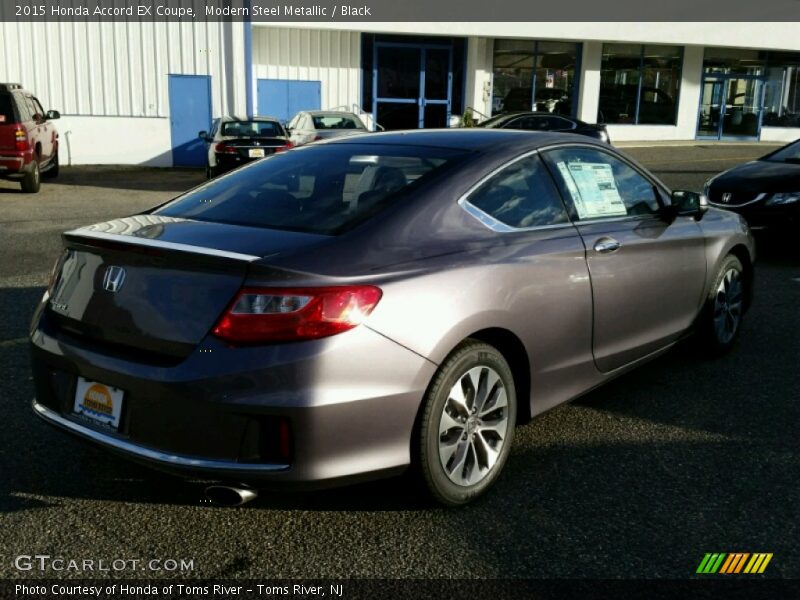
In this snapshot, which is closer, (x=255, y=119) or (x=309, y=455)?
(x=309, y=455)

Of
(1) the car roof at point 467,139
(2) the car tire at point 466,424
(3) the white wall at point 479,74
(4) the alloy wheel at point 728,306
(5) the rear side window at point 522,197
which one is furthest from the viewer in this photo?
(3) the white wall at point 479,74

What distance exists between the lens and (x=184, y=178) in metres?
20.0

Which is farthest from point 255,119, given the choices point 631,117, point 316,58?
point 631,117

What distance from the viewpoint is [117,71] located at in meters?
21.4

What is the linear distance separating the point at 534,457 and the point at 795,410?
171cm

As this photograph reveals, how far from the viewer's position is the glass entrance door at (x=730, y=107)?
30688mm

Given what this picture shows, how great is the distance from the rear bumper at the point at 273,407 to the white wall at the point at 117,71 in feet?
65.4

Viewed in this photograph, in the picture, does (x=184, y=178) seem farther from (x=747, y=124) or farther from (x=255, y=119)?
(x=747, y=124)

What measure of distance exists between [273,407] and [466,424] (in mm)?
914

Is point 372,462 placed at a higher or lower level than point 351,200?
lower

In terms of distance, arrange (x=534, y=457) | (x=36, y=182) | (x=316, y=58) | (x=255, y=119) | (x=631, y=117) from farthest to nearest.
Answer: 1. (x=631, y=117)
2. (x=316, y=58)
3. (x=255, y=119)
4. (x=36, y=182)
5. (x=534, y=457)

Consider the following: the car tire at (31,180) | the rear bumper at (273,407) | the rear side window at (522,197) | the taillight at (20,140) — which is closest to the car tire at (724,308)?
the rear side window at (522,197)

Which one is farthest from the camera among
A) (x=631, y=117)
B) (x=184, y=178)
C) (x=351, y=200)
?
(x=631, y=117)

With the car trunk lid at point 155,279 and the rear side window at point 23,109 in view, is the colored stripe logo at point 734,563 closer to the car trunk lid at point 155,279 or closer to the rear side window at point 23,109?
the car trunk lid at point 155,279
